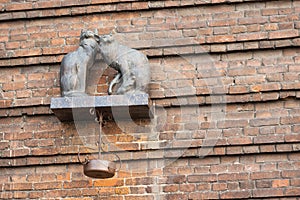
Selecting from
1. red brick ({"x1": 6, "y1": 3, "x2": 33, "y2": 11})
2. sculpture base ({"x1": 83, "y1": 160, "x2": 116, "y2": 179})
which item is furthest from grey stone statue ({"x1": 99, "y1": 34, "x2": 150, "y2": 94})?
red brick ({"x1": 6, "y1": 3, "x2": 33, "y2": 11})

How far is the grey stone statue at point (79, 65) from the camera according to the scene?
621cm

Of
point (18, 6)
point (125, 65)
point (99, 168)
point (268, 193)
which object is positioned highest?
point (18, 6)

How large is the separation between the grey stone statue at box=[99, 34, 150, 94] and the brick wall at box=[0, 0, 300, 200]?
0.18 metres

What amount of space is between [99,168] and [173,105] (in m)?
0.96

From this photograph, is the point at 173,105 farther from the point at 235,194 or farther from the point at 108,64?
the point at 235,194

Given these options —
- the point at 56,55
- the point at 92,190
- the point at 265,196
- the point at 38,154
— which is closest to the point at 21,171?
the point at 38,154

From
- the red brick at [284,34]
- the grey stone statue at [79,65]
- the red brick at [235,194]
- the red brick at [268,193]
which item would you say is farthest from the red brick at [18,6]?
the red brick at [268,193]

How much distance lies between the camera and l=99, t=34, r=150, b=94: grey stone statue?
6.16m

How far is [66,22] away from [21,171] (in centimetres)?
140

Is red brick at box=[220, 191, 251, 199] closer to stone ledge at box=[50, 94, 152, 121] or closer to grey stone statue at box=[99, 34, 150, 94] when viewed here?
stone ledge at box=[50, 94, 152, 121]

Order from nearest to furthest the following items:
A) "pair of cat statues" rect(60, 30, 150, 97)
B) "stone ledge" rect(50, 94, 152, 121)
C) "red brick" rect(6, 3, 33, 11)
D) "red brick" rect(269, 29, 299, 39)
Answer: "stone ledge" rect(50, 94, 152, 121) < "pair of cat statues" rect(60, 30, 150, 97) < "red brick" rect(269, 29, 299, 39) < "red brick" rect(6, 3, 33, 11)

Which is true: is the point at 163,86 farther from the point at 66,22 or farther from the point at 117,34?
the point at 66,22

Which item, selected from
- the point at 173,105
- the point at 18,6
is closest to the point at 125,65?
the point at 173,105

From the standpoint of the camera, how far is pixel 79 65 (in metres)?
6.26
